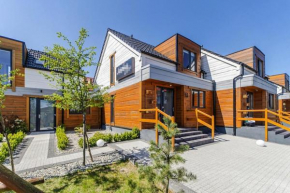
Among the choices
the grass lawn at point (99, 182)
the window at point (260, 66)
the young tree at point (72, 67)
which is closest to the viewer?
the grass lawn at point (99, 182)

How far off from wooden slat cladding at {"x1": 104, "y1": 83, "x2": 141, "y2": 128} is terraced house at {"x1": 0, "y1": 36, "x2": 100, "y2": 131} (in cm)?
471

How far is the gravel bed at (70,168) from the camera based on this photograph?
3.69 m

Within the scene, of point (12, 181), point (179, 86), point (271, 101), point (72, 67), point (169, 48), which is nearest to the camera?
point (12, 181)

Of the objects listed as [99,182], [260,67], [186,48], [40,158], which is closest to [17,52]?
[40,158]

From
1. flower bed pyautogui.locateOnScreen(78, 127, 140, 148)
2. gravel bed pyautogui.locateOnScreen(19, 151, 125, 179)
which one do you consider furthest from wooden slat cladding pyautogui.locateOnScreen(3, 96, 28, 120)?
gravel bed pyautogui.locateOnScreen(19, 151, 125, 179)

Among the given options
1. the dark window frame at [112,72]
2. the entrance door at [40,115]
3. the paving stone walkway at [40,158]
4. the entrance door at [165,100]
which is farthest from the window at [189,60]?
the entrance door at [40,115]

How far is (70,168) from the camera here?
4.11m

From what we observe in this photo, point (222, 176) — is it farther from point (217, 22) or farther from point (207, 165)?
point (217, 22)

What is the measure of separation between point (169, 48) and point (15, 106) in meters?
12.3

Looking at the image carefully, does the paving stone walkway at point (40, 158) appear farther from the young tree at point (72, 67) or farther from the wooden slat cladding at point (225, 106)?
the wooden slat cladding at point (225, 106)

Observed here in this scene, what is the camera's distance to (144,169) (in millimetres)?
2217

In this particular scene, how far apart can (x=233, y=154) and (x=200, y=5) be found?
32.8 ft

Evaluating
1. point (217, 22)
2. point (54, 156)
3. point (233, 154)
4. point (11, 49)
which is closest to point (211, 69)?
point (217, 22)

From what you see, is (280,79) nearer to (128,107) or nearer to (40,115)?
(128,107)
